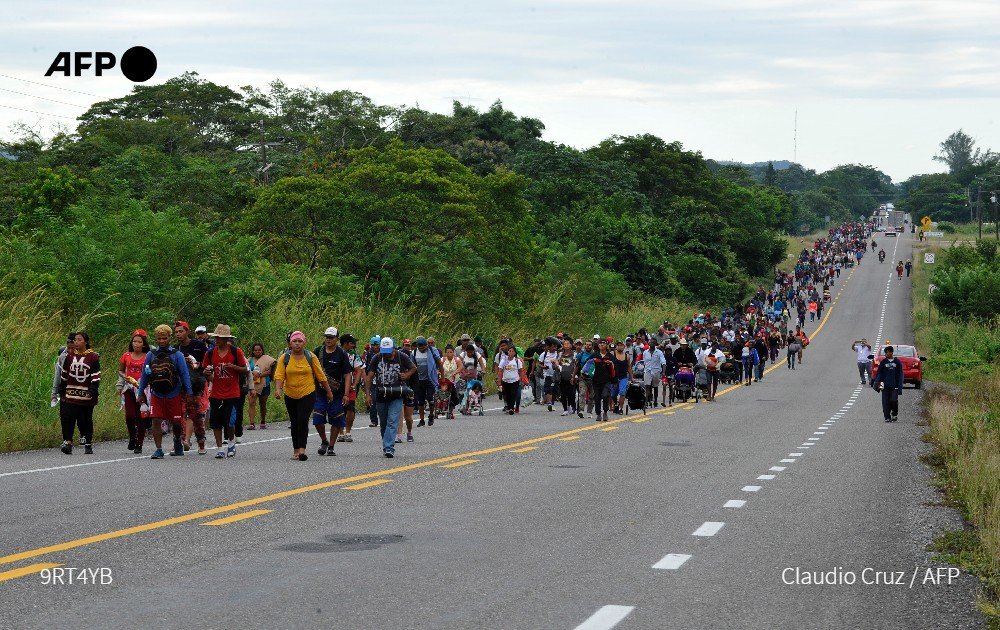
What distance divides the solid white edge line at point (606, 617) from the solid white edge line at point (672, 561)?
153 cm

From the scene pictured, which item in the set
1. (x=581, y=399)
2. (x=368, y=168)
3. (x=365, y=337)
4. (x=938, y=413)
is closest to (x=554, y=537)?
(x=938, y=413)

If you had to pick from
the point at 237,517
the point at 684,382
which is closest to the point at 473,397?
the point at 684,382

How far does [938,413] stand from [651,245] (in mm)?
58365

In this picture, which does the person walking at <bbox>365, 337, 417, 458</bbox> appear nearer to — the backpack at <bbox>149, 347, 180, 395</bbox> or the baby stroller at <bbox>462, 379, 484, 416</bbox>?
the backpack at <bbox>149, 347, 180, 395</bbox>

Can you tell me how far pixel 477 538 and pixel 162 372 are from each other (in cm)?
840

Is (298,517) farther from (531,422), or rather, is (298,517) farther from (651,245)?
(651,245)

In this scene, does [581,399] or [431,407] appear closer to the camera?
[431,407]

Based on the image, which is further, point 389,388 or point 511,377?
point 511,377

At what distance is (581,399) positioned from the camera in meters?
31.6

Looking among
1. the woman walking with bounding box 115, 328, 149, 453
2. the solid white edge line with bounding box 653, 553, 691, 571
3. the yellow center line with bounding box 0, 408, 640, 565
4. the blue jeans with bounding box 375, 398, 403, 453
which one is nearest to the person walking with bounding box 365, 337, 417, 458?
the blue jeans with bounding box 375, 398, 403, 453

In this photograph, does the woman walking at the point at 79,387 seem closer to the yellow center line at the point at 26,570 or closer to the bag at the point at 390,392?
the bag at the point at 390,392

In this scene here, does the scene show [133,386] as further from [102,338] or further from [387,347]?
[102,338]

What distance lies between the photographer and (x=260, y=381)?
937 inches

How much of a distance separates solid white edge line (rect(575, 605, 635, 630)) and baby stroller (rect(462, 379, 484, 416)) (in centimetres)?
2285
